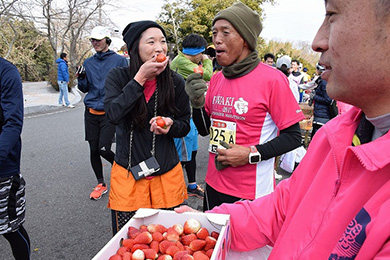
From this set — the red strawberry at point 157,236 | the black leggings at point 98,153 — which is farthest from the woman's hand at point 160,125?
the black leggings at point 98,153

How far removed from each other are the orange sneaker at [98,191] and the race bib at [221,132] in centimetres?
224

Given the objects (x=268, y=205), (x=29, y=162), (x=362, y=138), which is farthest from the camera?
(x=29, y=162)

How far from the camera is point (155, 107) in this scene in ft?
6.66

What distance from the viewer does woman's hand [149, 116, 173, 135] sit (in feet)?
6.23

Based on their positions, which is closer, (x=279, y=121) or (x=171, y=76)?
(x=279, y=121)

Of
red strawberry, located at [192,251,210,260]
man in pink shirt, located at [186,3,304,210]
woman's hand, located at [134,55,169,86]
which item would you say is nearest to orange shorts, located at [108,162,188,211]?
man in pink shirt, located at [186,3,304,210]

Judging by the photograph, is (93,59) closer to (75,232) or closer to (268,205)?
(75,232)

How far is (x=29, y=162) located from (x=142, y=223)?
14.5 ft

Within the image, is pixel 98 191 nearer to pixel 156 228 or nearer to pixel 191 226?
pixel 156 228

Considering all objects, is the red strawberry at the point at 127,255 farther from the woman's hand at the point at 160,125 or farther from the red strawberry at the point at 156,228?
the woman's hand at the point at 160,125

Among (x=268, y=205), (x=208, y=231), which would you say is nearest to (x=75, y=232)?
(x=208, y=231)

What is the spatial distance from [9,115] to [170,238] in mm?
1444

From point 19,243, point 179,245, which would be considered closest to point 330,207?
point 179,245

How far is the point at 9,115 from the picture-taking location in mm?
1864
